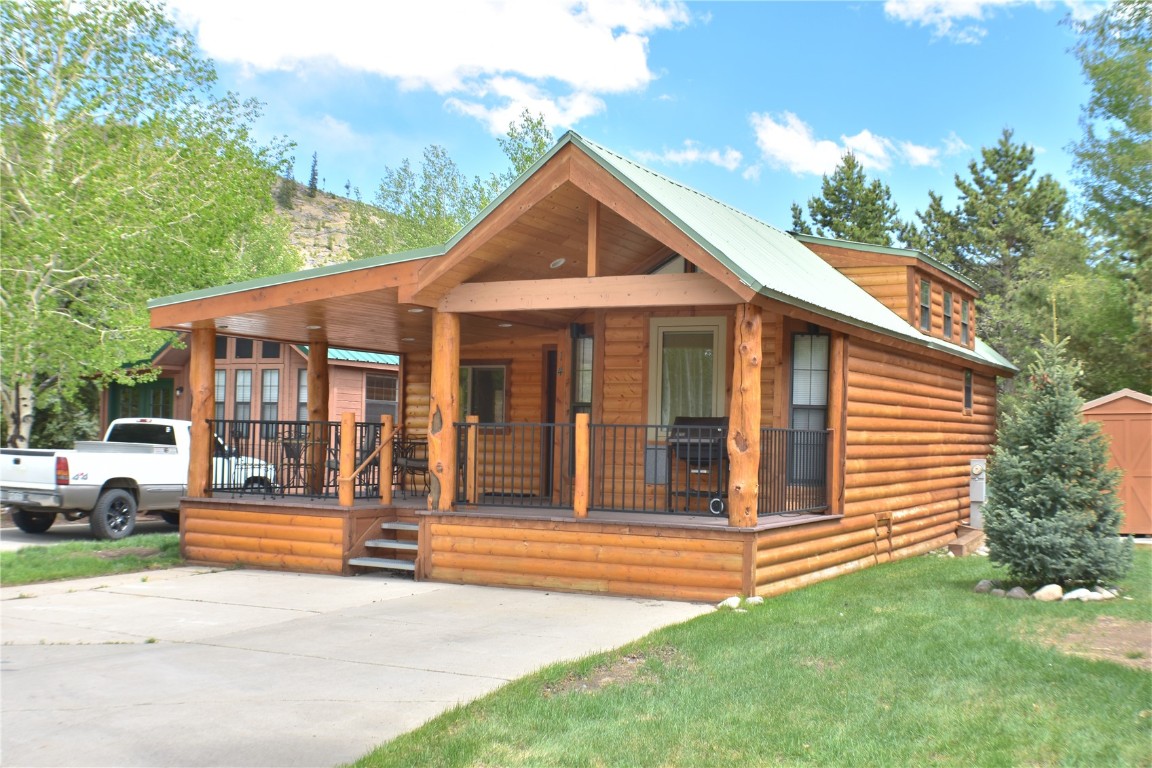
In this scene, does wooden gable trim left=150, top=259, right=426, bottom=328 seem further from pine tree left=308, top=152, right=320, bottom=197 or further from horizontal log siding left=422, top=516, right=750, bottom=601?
pine tree left=308, top=152, right=320, bottom=197

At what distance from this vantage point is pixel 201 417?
12617 mm

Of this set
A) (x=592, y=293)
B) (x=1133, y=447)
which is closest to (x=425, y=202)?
(x=1133, y=447)

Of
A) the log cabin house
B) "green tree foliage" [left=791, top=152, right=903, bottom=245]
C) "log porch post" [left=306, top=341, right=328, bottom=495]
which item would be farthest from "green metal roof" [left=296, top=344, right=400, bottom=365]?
"green tree foliage" [left=791, top=152, right=903, bottom=245]

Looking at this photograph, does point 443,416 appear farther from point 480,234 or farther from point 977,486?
point 977,486

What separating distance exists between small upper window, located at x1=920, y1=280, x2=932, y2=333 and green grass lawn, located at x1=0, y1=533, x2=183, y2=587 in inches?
460

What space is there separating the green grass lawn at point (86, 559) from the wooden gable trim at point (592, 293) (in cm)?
503

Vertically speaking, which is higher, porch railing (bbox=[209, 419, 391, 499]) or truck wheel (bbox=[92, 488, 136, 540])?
porch railing (bbox=[209, 419, 391, 499])

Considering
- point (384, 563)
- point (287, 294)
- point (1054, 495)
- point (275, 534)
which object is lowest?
point (384, 563)

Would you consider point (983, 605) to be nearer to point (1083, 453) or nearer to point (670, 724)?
point (1083, 453)

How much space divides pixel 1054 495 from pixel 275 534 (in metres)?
8.60

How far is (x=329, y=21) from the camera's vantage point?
7144 centimetres

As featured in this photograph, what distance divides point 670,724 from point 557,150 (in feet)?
20.7

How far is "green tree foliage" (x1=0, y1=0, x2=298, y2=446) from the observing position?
1934 cm

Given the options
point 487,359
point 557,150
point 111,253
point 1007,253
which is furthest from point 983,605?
point 1007,253
